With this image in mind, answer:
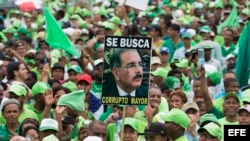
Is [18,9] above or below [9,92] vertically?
above

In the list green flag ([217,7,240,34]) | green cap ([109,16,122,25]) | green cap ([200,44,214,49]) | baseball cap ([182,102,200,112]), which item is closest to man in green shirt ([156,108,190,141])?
baseball cap ([182,102,200,112])

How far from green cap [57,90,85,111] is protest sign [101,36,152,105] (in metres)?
1.66

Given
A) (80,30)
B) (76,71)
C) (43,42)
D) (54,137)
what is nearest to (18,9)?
(80,30)

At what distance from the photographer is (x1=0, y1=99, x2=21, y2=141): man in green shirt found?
12.6 m

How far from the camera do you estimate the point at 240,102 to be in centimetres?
1327

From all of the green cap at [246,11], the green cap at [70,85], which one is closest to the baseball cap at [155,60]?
the green cap at [70,85]

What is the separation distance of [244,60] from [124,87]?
5584 mm

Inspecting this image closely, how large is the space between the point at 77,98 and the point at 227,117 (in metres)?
1.72

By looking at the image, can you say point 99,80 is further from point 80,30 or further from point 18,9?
point 18,9

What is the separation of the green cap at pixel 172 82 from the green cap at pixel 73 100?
6.75ft

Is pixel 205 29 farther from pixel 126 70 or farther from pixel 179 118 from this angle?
pixel 126 70

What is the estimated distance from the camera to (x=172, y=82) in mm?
15211

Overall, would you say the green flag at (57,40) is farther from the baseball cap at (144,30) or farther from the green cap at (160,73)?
the baseball cap at (144,30)

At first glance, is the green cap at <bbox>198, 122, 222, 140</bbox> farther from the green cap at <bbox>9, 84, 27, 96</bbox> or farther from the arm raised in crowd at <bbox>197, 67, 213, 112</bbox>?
the green cap at <bbox>9, 84, 27, 96</bbox>
